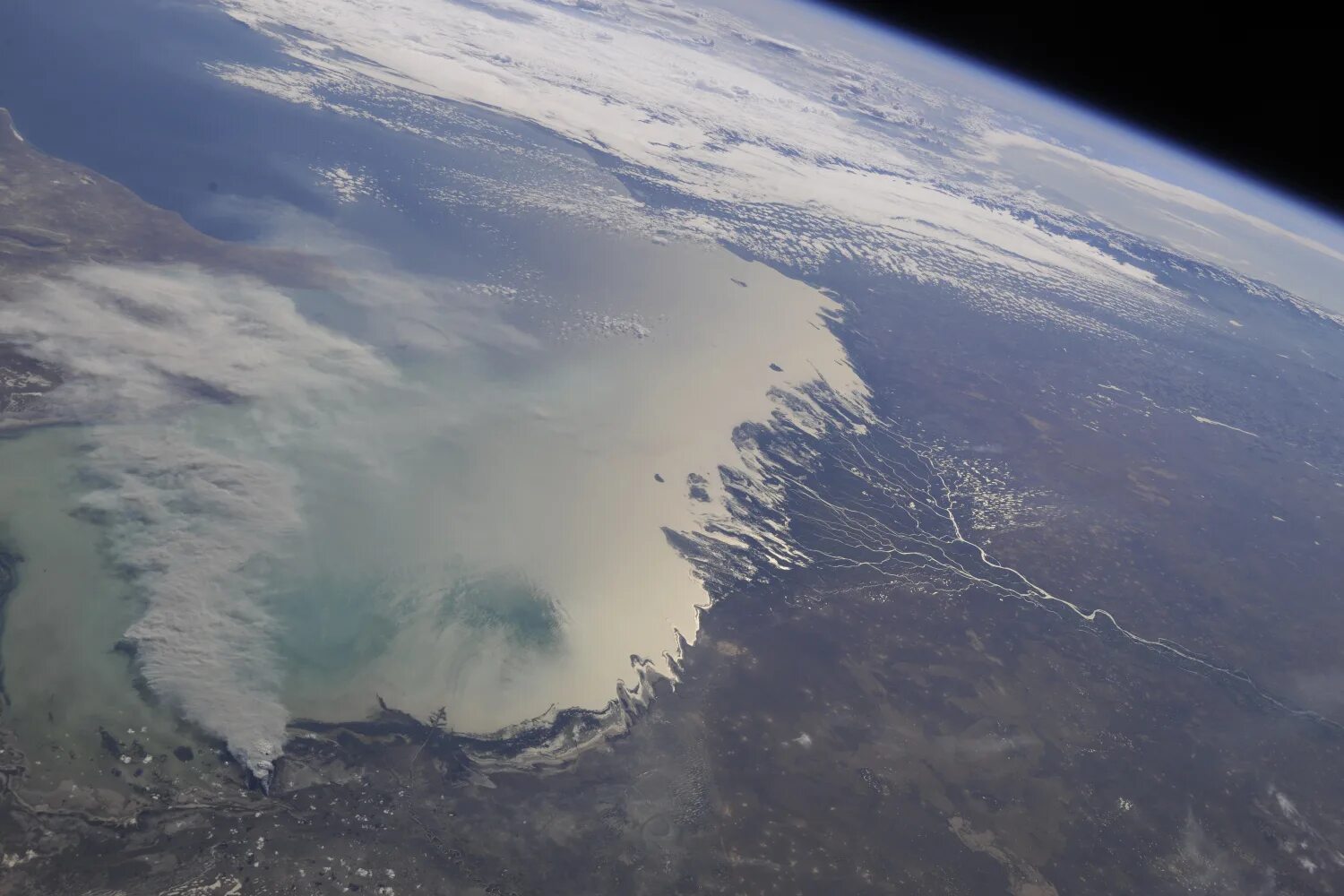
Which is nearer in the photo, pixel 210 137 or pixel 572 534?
pixel 572 534

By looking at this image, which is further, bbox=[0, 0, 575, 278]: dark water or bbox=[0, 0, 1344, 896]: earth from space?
bbox=[0, 0, 575, 278]: dark water

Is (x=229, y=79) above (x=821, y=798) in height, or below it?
above

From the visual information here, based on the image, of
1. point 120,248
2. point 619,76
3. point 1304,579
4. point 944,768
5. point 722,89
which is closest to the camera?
point 944,768

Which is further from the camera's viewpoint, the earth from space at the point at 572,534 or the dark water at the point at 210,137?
the dark water at the point at 210,137

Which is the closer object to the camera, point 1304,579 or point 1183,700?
point 1183,700

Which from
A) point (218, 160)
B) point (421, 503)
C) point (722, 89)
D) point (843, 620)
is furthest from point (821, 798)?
point (722, 89)

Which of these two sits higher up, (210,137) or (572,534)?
(210,137)

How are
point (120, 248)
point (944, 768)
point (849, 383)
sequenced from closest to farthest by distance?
point (944, 768) → point (120, 248) → point (849, 383)

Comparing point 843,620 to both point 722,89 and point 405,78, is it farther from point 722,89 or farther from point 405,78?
point 722,89
